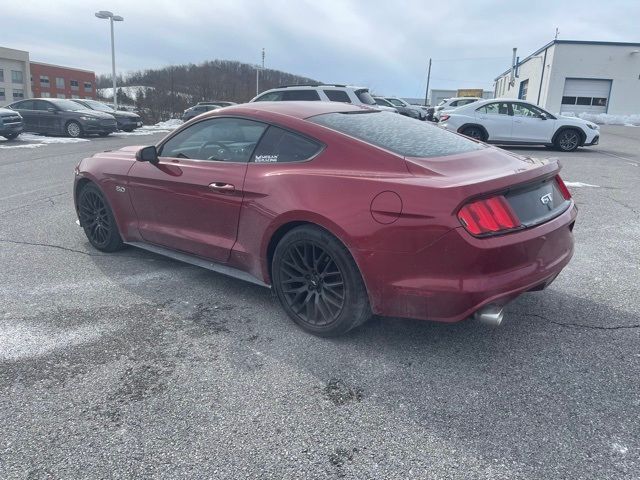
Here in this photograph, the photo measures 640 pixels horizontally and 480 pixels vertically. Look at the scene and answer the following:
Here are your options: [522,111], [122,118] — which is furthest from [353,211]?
[122,118]

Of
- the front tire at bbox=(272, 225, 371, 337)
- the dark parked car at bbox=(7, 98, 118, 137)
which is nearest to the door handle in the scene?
the front tire at bbox=(272, 225, 371, 337)

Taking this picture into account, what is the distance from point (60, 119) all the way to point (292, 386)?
66.0ft

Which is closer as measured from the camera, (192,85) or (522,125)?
(522,125)

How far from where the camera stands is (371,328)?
11.2 ft

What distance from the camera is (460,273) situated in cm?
268

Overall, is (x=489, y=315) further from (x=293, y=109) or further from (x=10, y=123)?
(x=10, y=123)

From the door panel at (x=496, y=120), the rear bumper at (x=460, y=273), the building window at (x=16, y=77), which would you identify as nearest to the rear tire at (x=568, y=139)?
the door panel at (x=496, y=120)

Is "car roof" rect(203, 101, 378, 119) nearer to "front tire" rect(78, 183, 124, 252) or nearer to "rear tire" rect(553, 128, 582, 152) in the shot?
"front tire" rect(78, 183, 124, 252)

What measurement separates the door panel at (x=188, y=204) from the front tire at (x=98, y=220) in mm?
515

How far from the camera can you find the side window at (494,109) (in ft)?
47.4

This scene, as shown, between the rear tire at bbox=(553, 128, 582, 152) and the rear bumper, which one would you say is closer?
the rear bumper

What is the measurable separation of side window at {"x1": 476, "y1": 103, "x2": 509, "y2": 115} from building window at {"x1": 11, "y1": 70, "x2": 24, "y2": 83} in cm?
7951

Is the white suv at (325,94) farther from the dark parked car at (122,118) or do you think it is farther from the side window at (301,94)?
the dark parked car at (122,118)

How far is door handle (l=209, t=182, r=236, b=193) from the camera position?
359cm
